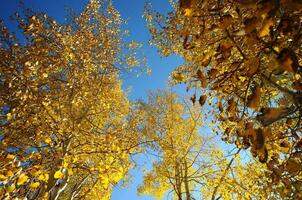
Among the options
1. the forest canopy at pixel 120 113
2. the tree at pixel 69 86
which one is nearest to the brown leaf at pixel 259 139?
the forest canopy at pixel 120 113

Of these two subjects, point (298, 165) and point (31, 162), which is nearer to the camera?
point (298, 165)

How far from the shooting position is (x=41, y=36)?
7.11 meters

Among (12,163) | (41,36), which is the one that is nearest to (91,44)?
(41,36)

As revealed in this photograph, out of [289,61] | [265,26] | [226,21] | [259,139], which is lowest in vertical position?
[259,139]

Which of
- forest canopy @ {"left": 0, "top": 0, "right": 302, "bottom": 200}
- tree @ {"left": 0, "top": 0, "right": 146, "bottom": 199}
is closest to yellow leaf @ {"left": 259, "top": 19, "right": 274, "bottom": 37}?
forest canopy @ {"left": 0, "top": 0, "right": 302, "bottom": 200}

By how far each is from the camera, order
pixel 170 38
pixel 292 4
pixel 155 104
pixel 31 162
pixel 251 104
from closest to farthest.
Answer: pixel 292 4 < pixel 251 104 < pixel 31 162 < pixel 170 38 < pixel 155 104

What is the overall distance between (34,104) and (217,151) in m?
6.36

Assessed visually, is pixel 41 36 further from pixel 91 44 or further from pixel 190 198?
pixel 190 198

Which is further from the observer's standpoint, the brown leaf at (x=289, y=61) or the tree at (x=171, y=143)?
the tree at (x=171, y=143)

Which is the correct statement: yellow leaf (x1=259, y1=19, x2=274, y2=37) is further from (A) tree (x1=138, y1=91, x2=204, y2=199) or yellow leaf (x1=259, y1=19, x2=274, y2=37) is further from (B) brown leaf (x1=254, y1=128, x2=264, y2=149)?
(A) tree (x1=138, y1=91, x2=204, y2=199)

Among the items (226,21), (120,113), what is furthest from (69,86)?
(226,21)

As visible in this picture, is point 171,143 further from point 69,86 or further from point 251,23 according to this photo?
point 251,23

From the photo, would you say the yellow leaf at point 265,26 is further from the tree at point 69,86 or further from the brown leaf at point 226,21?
the tree at point 69,86

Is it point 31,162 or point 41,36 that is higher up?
point 41,36
